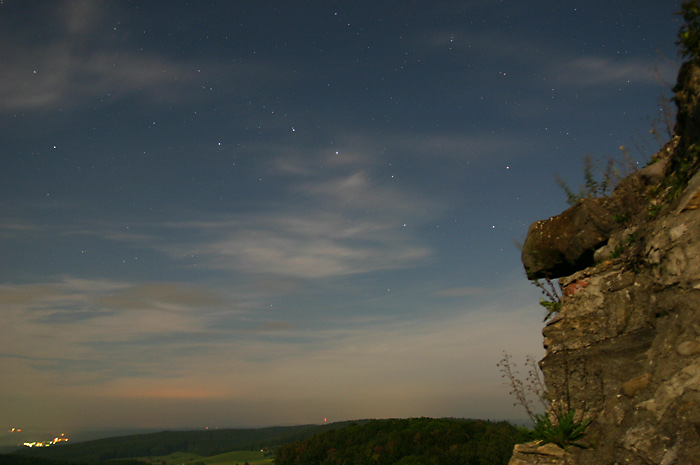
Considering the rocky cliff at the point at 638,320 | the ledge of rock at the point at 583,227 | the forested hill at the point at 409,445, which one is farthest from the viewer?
the forested hill at the point at 409,445

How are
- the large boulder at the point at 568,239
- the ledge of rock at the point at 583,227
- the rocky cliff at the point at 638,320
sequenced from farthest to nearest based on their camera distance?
1. the large boulder at the point at 568,239
2. the ledge of rock at the point at 583,227
3. the rocky cliff at the point at 638,320

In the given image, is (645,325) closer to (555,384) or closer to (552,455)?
(555,384)

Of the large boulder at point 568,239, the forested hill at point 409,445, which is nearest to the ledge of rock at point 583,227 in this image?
the large boulder at point 568,239

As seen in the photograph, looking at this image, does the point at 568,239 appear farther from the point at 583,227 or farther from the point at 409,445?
the point at 409,445

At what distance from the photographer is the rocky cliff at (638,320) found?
491cm

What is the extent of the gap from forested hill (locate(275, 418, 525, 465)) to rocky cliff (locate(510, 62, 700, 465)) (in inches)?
1883

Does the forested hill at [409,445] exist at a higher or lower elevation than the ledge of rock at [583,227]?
lower

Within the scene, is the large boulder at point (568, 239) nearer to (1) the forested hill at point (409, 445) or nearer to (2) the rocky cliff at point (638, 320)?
(2) the rocky cliff at point (638, 320)

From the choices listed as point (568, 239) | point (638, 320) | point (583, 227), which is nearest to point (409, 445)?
point (568, 239)

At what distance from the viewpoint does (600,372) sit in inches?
242

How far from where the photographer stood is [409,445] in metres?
63.6

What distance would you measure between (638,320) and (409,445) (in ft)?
215

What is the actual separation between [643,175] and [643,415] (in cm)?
464

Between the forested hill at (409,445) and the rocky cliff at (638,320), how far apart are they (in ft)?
157
